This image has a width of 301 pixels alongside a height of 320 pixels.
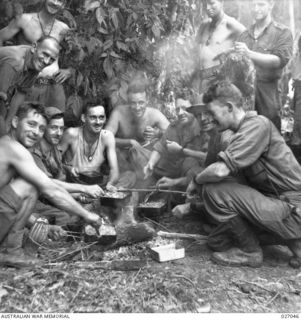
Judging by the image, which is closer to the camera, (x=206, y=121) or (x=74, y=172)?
(x=206, y=121)

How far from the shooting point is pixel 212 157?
412 cm

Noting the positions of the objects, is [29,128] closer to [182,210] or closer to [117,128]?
[182,210]

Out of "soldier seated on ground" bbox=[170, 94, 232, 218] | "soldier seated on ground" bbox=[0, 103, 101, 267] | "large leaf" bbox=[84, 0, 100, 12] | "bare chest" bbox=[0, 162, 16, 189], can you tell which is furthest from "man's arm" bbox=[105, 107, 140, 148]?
"bare chest" bbox=[0, 162, 16, 189]

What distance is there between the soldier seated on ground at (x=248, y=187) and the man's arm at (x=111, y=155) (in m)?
1.41

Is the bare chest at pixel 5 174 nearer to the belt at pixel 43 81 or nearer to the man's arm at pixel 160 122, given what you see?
the belt at pixel 43 81

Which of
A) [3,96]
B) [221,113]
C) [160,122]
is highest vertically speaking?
[3,96]

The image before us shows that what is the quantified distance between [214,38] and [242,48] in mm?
747

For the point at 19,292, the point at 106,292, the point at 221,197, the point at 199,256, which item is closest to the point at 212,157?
the point at 221,197

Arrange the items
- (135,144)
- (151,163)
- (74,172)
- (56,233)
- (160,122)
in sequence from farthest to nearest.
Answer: (160,122) → (135,144) → (151,163) → (74,172) → (56,233)

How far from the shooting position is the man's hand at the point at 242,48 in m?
4.54

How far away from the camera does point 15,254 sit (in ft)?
11.5

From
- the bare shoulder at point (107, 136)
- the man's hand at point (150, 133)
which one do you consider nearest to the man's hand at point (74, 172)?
the bare shoulder at point (107, 136)

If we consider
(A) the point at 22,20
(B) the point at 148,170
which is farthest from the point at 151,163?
→ (A) the point at 22,20

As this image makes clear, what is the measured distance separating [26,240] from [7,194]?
1.84ft
